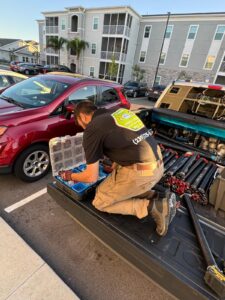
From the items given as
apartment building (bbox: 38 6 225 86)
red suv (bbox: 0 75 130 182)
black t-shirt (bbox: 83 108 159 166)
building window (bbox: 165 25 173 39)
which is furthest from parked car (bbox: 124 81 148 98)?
black t-shirt (bbox: 83 108 159 166)

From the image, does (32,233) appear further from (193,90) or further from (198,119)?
(193,90)

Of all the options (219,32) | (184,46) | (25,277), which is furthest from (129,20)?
(25,277)

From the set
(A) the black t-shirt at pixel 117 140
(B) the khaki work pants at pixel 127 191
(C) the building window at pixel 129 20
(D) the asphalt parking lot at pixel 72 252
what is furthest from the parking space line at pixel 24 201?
(C) the building window at pixel 129 20

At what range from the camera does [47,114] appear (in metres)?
3.03

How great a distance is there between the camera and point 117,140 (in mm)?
1612

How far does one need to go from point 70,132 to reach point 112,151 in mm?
1985

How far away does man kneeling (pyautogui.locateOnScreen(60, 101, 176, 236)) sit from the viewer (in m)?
1.62

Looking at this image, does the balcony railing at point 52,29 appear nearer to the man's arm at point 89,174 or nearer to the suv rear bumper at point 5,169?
the suv rear bumper at point 5,169

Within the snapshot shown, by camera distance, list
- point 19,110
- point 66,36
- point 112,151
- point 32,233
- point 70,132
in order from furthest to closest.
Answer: point 66,36
point 70,132
point 19,110
point 32,233
point 112,151

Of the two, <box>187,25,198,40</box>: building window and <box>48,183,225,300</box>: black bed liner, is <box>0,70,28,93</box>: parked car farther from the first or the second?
<box>187,25,198,40</box>: building window

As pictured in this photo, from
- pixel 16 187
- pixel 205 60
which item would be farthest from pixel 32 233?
pixel 205 60

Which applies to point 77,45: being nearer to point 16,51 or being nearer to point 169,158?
point 169,158

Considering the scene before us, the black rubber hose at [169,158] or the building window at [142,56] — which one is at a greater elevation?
the building window at [142,56]

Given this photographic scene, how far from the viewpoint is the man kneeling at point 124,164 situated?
1.62 metres
